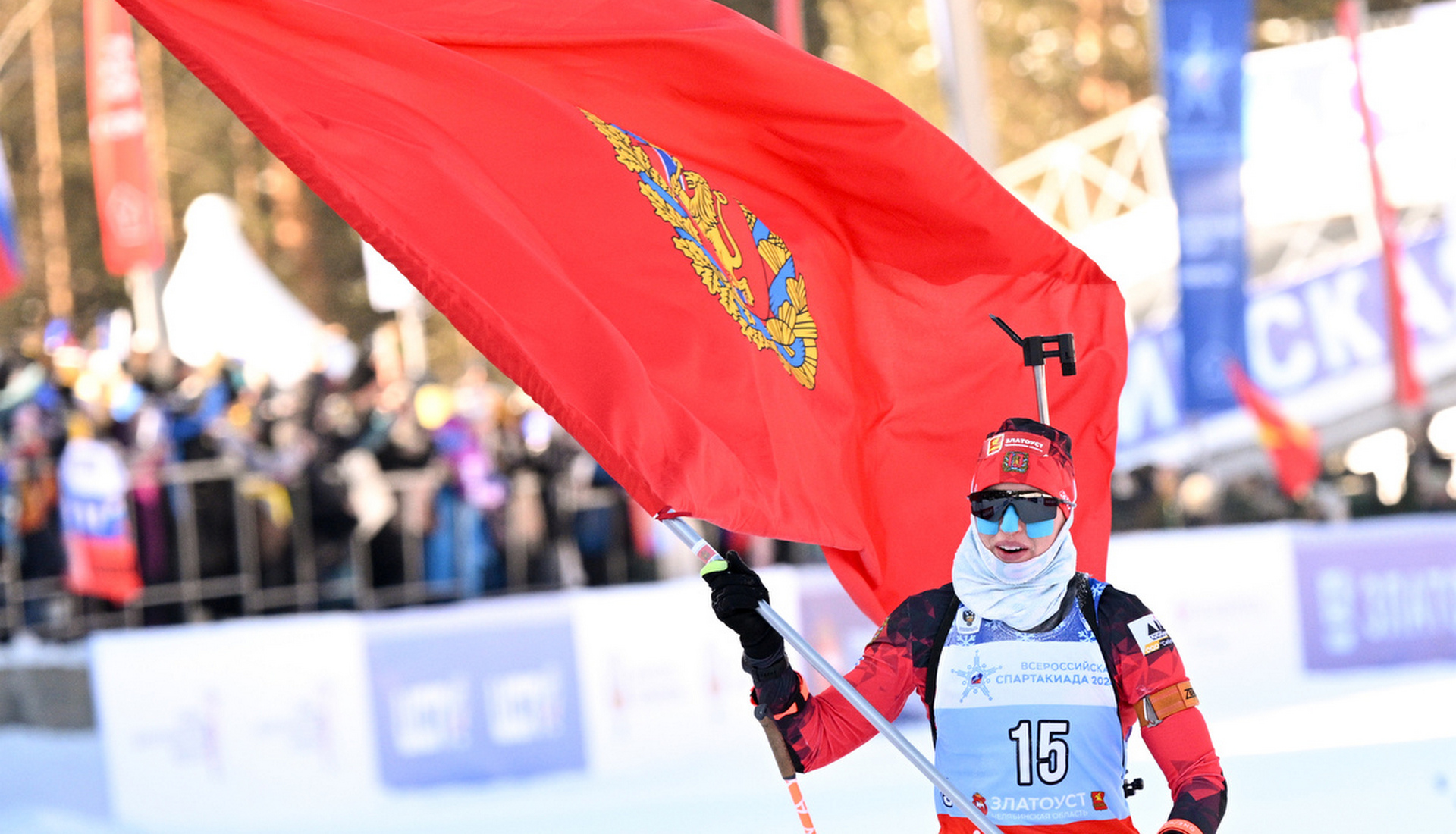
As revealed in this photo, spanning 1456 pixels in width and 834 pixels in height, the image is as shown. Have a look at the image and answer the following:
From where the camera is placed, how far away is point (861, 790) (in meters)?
9.12

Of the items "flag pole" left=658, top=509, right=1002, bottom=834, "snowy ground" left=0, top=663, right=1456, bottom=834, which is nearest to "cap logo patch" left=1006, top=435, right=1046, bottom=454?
"flag pole" left=658, top=509, right=1002, bottom=834

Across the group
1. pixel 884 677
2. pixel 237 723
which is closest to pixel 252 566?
pixel 237 723

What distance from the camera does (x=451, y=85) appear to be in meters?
4.16

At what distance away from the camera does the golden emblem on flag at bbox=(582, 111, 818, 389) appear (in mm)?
4312

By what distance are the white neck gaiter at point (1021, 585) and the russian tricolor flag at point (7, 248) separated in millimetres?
8540

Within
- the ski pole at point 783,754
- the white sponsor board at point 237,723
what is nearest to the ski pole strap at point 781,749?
the ski pole at point 783,754

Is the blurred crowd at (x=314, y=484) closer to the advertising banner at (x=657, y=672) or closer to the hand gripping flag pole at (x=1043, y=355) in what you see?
the advertising banner at (x=657, y=672)

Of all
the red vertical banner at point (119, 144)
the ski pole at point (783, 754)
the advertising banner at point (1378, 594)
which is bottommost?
the advertising banner at point (1378, 594)

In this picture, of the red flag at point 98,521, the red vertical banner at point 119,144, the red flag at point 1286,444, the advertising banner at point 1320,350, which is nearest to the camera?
the red flag at point 98,521

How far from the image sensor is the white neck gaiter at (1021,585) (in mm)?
3848

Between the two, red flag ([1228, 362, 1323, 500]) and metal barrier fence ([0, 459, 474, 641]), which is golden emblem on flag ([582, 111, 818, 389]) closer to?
metal barrier fence ([0, 459, 474, 641])

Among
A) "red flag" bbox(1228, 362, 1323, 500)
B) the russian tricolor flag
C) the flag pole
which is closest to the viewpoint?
the flag pole

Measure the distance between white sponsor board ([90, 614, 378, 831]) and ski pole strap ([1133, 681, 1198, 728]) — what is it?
610 centimetres

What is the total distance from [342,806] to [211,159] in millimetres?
23282
